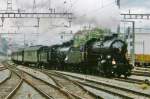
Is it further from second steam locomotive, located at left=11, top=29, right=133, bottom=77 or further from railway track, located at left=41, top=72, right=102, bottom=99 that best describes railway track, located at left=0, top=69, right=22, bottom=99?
second steam locomotive, located at left=11, top=29, right=133, bottom=77

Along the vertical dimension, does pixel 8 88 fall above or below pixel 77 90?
below

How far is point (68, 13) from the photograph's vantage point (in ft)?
153

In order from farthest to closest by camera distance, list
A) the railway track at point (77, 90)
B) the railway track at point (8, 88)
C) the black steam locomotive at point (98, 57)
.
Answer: the black steam locomotive at point (98, 57)
the railway track at point (8, 88)
the railway track at point (77, 90)

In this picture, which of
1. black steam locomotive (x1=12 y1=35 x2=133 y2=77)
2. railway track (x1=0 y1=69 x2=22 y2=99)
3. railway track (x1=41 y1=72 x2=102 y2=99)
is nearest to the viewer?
railway track (x1=41 y1=72 x2=102 y2=99)

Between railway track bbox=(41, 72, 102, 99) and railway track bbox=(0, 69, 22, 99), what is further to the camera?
railway track bbox=(0, 69, 22, 99)

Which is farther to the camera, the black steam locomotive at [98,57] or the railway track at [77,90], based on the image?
the black steam locomotive at [98,57]

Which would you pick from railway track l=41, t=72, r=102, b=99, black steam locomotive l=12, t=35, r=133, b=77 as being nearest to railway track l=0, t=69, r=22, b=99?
railway track l=41, t=72, r=102, b=99

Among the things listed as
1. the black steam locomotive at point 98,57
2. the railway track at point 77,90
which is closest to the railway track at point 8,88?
the railway track at point 77,90

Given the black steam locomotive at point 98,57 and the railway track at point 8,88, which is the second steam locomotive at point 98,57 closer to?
the black steam locomotive at point 98,57

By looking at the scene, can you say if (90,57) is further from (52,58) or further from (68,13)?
(52,58)

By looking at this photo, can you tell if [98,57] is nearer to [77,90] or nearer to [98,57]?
[98,57]

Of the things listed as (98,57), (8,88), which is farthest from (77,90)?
(98,57)

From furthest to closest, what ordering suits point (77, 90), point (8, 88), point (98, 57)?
point (98, 57), point (8, 88), point (77, 90)

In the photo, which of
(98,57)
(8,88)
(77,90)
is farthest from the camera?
(98,57)
